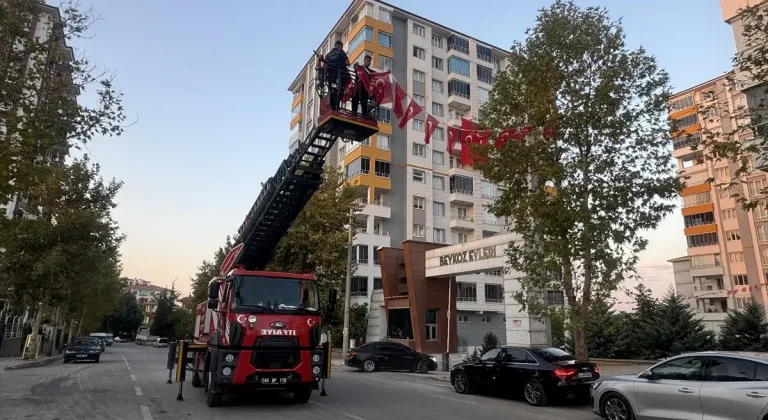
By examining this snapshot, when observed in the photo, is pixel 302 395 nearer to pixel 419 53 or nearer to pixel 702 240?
pixel 419 53

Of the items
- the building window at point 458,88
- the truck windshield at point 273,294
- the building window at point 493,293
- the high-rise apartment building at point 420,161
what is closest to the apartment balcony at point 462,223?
the high-rise apartment building at point 420,161

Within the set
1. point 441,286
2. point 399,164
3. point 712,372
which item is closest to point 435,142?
point 399,164

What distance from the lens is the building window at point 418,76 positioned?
50.0m

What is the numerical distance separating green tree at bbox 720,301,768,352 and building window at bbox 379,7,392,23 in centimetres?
3866

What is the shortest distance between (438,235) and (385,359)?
1031 inches

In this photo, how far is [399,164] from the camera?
4738 centimetres

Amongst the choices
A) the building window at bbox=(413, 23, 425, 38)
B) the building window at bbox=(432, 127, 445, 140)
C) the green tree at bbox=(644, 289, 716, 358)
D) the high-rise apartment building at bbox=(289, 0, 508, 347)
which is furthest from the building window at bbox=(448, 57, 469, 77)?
the green tree at bbox=(644, 289, 716, 358)

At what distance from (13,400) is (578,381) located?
1333 cm

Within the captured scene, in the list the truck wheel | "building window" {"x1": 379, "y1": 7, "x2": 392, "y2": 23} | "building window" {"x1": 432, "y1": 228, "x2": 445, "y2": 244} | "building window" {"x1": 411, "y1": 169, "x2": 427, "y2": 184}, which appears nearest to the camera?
the truck wheel

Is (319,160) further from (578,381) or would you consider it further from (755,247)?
(755,247)

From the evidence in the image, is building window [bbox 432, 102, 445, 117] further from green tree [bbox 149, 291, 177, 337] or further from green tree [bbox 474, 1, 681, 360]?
green tree [bbox 149, 291, 177, 337]

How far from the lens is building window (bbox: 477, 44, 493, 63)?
54.8 m

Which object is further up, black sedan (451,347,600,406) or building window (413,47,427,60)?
building window (413,47,427,60)

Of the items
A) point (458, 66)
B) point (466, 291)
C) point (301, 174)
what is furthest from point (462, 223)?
point (301, 174)
